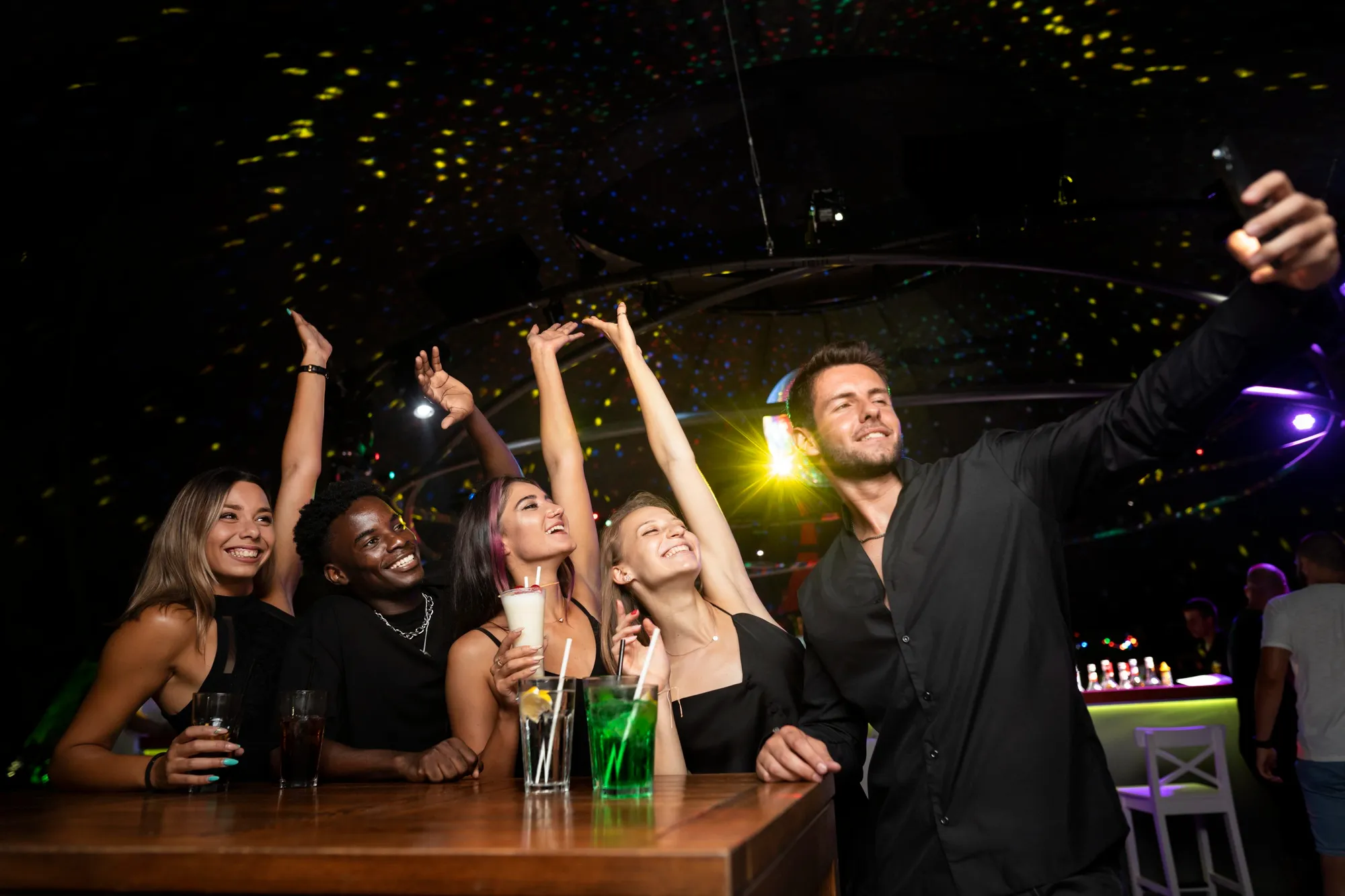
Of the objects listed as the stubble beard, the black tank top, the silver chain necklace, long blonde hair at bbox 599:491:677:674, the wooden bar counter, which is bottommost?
the black tank top

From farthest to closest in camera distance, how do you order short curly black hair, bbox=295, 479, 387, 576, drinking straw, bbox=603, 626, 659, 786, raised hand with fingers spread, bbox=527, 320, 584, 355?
1. raised hand with fingers spread, bbox=527, 320, 584, 355
2. short curly black hair, bbox=295, 479, 387, 576
3. drinking straw, bbox=603, 626, 659, 786

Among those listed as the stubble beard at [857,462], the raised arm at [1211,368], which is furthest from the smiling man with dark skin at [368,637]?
the raised arm at [1211,368]

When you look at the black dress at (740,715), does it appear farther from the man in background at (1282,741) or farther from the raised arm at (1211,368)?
the man in background at (1282,741)

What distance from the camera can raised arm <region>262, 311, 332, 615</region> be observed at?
8.50ft

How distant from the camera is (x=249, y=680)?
79.9 inches

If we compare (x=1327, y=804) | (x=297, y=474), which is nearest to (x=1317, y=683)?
(x=1327, y=804)

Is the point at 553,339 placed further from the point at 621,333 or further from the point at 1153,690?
the point at 1153,690

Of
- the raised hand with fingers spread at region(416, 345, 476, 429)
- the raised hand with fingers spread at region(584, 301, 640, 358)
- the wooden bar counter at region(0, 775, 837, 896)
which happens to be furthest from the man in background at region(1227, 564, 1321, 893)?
the wooden bar counter at region(0, 775, 837, 896)

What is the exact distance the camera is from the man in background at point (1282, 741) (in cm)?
443

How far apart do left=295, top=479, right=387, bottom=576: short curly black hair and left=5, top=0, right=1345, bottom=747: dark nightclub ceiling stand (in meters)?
2.11

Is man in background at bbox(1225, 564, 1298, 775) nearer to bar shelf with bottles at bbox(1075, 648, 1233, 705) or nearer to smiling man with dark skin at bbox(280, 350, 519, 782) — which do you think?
bar shelf with bottles at bbox(1075, 648, 1233, 705)

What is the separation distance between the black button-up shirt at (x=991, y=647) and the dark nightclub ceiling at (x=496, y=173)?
3001mm

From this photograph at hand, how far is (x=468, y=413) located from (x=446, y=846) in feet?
6.70

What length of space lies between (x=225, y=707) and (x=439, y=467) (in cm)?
600
